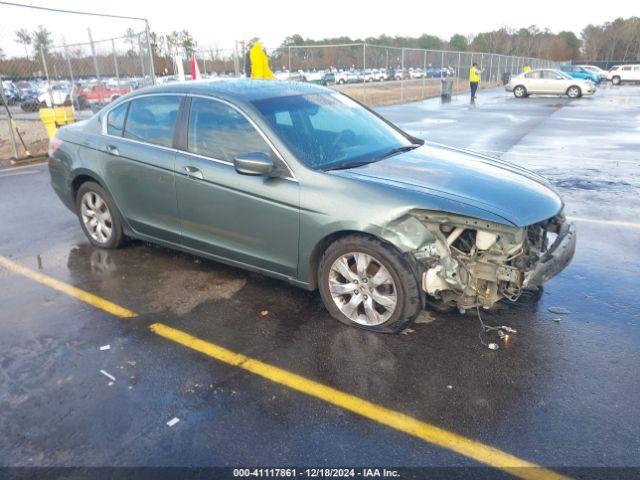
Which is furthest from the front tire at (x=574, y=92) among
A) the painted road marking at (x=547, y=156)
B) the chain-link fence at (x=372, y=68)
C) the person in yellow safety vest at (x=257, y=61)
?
the person in yellow safety vest at (x=257, y=61)

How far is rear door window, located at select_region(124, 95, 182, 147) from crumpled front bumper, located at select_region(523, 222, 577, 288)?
3.11 m

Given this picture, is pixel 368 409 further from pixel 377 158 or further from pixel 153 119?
pixel 153 119

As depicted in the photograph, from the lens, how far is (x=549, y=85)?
93.8ft

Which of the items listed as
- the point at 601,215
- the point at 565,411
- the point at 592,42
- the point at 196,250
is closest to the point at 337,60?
the point at 601,215

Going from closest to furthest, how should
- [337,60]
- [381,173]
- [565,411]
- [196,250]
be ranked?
[565,411], [381,173], [196,250], [337,60]

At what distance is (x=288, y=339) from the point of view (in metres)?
3.62

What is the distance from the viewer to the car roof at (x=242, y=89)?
4227 millimetres

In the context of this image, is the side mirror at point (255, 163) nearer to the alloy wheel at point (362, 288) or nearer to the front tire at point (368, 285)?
the front tire at point (368, 285)

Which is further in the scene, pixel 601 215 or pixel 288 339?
pixel 601 215

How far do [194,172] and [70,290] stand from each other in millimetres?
1563

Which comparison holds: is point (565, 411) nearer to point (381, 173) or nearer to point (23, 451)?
point (381, 173)

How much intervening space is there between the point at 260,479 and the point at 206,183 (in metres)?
2.46

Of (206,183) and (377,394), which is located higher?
(206,183)

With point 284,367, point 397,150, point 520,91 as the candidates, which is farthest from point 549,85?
point 284,367
